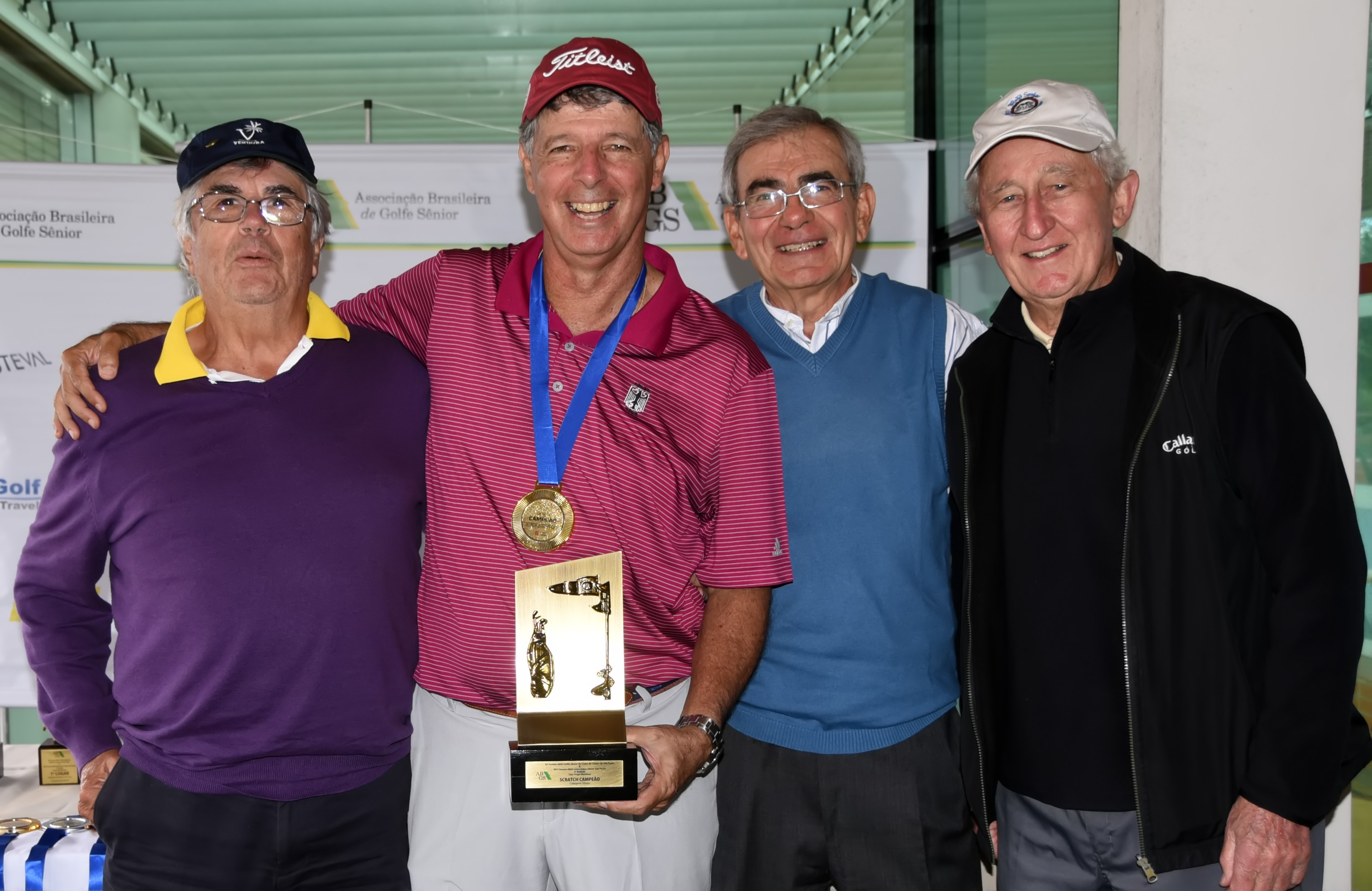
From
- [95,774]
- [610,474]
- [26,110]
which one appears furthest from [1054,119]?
[26,110]

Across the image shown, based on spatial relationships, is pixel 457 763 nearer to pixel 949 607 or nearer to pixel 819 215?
pixel 949 607

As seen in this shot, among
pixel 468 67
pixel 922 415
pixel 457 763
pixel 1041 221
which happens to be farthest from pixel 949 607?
pixel 468 67

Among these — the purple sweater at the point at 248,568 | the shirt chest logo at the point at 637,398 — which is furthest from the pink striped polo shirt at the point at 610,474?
the purple sweater at the point at 248,568

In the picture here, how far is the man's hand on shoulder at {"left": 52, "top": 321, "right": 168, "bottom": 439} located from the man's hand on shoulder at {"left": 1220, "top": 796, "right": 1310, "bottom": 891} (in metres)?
2.38

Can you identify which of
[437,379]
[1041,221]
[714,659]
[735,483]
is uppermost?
[1041,221]

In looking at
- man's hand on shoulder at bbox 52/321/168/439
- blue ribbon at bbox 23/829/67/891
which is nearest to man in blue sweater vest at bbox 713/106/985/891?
man's hand on shoulder at bbox 52/321/168/439

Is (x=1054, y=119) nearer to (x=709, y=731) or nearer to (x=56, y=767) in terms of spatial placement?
(x=709, y=731)

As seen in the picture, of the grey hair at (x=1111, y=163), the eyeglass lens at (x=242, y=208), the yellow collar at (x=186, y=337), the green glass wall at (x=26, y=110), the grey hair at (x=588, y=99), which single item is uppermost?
the green glass wall at (x=26, y=110)

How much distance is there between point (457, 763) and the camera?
6.49ft

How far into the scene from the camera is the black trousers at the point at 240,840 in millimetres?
1942

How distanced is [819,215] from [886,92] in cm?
362

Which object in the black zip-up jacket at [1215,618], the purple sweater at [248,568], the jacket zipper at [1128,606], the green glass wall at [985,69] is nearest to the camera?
the black zip-up jacket at [1215,618]

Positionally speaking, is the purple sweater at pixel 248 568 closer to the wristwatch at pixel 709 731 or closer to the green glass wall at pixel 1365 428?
the wristwatch at pixel 709 731

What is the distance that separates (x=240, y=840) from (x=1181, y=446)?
6.53 ft
